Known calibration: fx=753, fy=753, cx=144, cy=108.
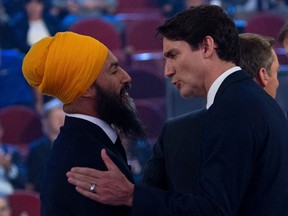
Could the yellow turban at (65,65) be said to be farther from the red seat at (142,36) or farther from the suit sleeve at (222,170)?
the red seat at (142,36)

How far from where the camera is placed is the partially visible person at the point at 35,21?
487 cm

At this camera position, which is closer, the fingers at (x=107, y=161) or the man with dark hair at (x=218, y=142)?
the man with dark hair at (x=218, y=142)

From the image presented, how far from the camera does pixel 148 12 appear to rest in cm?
503

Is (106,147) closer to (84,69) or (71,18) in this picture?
(84,69)

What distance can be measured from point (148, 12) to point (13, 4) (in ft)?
2.92

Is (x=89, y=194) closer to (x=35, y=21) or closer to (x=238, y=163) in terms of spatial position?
(x=238, y=163)

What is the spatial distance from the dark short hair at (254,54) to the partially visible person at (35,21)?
3.19m

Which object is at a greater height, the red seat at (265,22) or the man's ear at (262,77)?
the man's ear at (262,77)

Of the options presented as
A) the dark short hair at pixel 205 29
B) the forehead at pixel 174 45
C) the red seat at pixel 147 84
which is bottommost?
the red seat at pixel 147 84

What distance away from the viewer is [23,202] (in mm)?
4660

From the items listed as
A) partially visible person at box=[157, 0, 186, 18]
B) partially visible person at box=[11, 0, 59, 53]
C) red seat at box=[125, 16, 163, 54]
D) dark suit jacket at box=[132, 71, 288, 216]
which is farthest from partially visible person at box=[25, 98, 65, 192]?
dark suit jacket at box=[132, 71, 288, 216]

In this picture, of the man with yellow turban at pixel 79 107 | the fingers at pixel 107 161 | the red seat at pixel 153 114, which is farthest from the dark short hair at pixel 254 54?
the red seat at pixel 153 114

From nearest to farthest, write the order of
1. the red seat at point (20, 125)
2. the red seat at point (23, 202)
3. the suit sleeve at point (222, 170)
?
the suit sleeve at point (222, 170), the red seat at point (23, 202), the red seat at point (20, 125)

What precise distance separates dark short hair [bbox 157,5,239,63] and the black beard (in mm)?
237
